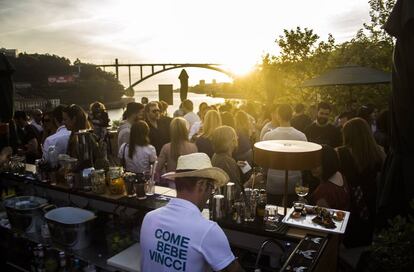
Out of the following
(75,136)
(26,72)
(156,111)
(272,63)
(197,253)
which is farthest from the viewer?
(26,72)

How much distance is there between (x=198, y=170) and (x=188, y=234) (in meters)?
0.38

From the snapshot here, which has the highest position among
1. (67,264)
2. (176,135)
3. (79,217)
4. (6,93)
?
(6,93)

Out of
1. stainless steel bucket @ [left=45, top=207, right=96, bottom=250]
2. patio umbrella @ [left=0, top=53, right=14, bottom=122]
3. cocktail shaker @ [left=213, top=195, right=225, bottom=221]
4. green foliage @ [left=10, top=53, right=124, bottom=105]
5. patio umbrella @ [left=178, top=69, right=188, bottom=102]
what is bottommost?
stainless steel bucket @ [left=45, top=207, right=96, bottom=250]

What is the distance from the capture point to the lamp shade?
8.20 ft

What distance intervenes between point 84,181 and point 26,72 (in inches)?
3166

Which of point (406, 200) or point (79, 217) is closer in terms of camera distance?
point (406, 200)

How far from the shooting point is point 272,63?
935 inches

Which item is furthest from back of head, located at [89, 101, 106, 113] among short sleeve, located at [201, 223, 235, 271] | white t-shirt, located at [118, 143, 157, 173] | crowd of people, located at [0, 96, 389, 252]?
short sleeve, located at [201, 223, 235, 271]

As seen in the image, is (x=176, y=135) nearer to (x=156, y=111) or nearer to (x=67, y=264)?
(x=156, y=111)

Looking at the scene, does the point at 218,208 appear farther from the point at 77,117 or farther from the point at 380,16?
the point at 380,16

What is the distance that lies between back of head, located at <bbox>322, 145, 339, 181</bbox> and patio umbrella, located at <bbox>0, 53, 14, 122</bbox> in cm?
427

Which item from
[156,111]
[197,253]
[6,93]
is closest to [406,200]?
[197,253]

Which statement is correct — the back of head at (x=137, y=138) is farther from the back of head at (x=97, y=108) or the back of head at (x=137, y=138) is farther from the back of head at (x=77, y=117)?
the back of head at (x=97, y=108)

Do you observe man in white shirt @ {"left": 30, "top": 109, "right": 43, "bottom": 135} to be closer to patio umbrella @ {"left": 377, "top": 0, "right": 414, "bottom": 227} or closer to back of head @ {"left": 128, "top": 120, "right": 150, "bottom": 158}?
back of head @ {"left": 128, "top": 120, "right": 150, "bottom": 158}
